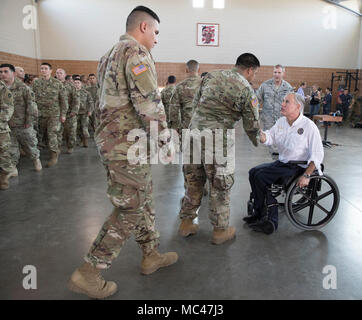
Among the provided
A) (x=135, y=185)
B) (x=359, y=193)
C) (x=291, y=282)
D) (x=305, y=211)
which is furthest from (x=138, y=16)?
(x=359, y=193)

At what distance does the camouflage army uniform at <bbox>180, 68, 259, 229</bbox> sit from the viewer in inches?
83.2

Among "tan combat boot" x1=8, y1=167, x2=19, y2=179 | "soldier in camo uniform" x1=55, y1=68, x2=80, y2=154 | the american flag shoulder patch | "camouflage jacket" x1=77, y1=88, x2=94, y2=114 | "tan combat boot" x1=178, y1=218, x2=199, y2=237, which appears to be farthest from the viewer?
"camouflage jacket" x1=77, y1=88, x2=94, y2=114

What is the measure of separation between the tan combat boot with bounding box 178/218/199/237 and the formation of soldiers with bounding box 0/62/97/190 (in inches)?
97.4

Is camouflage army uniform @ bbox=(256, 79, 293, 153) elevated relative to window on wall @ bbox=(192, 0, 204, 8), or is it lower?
lower

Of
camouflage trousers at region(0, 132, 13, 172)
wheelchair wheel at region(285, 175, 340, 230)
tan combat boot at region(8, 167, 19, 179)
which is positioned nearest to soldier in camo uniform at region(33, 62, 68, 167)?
tan combat boot at region(8, 167, 19, 179)

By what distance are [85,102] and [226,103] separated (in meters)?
5.04

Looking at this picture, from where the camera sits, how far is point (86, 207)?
10.3 feet

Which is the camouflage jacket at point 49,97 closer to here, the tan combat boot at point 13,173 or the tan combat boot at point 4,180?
the tan combat boot at point 13,173

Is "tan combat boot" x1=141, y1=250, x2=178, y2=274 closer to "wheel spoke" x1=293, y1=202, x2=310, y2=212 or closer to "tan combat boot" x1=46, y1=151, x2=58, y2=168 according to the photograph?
"wheel spoke" x1=293, y1=202, x2=310, y2=212

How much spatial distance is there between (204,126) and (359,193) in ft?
8.35

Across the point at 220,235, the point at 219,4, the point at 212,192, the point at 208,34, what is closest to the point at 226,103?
the point at 212,192

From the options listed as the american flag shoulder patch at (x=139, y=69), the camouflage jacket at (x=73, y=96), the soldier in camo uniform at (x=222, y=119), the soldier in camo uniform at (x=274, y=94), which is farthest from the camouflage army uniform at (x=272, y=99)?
the camouflage jacket at (x=73, y=96)

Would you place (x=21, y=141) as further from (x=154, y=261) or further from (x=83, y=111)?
(x=154, y=261)

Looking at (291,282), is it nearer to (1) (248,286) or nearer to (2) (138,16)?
(1) (248,286)
